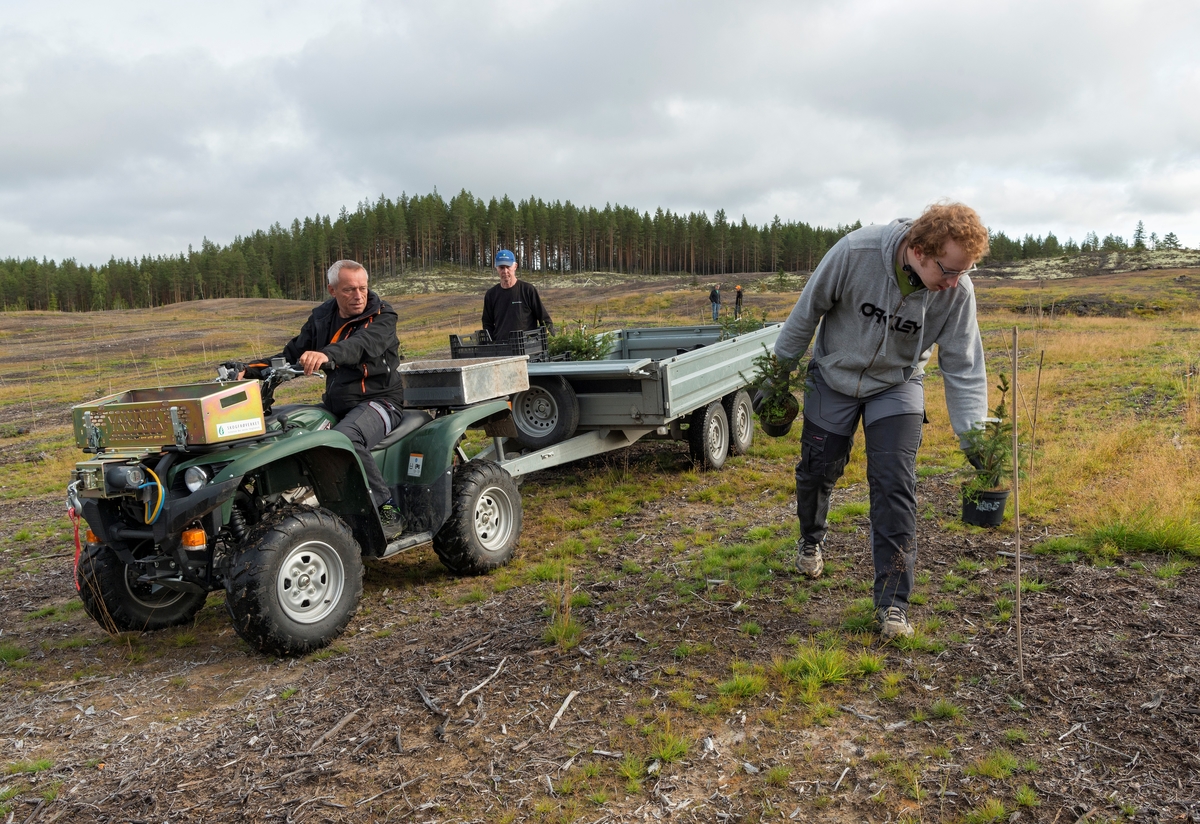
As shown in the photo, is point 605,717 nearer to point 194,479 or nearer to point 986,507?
point 986,507

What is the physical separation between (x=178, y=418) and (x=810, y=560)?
11.3 feet

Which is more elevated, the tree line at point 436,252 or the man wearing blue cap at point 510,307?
the tree line at point 436,252

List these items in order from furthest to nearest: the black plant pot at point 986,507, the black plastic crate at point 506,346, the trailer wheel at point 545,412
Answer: the black plastic crate at point 506,346, the trailer wheel at point 545,412, the black plant pot at point 986,507

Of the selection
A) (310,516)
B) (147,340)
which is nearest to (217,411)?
(310,516)

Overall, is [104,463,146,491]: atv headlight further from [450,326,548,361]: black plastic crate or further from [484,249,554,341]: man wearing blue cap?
[484,249,554,341]: man wearing blue cap

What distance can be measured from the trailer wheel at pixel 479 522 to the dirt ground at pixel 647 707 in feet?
0.67

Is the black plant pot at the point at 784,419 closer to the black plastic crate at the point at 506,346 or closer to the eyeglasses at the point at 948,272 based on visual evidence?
the eyeglasses at the point at 948,272

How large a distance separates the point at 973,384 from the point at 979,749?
1.61 meters

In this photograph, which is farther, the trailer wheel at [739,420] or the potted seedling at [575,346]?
the trailer wheel at [739,420]

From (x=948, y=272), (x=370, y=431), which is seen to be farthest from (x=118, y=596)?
(x=948, y=272)

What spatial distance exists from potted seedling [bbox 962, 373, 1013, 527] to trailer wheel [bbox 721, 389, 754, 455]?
180 inches

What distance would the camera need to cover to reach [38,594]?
5715 mm

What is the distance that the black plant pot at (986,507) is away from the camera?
367 centimetres

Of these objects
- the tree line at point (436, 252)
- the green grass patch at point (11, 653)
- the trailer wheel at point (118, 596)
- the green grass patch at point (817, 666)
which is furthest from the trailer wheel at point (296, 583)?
the tree line at point (436, 252)
